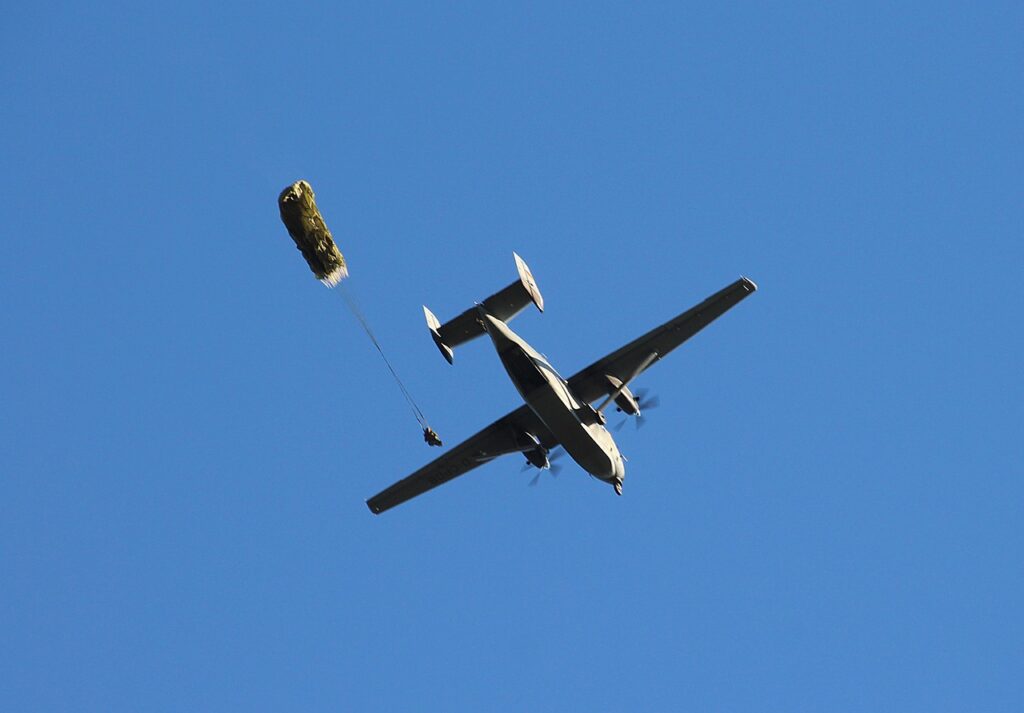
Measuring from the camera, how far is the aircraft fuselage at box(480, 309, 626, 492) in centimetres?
3669

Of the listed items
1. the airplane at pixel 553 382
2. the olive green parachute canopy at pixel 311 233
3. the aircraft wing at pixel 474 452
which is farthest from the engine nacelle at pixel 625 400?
the olive green parachute canopy at pixel 311 233

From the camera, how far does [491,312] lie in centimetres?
3794

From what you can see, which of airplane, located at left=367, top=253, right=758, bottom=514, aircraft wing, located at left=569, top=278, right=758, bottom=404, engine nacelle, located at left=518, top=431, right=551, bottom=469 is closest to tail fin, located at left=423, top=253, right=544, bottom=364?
airplane, located at left=367, top=253, right=758, bottom=514

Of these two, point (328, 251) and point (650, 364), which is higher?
point (328, 251)

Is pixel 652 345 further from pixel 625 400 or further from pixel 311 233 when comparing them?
pixel 311 233

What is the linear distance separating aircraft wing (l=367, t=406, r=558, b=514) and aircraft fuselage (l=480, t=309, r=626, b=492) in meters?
1.67

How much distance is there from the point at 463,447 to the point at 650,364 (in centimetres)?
736

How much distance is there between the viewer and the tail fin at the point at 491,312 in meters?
37.8

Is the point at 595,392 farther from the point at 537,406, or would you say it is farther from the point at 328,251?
the point at 328,251

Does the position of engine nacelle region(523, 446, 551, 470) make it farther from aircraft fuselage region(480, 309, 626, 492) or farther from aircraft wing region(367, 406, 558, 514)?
aircraft fuselage region(480, 309, 626, 492)

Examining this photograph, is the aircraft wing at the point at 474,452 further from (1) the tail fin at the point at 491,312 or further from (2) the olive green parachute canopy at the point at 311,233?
(2) the olive green parachute canopy at the point at 311,233

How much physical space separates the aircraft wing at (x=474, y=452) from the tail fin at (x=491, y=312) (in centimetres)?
400

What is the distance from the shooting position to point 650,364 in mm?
39781

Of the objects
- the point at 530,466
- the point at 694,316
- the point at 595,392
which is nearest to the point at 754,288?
the point at 694,316
